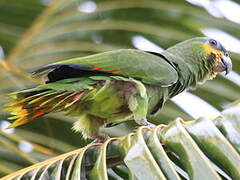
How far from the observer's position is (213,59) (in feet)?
7.36

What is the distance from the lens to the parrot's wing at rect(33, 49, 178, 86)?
5.33ft

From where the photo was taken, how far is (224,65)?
7.19ft

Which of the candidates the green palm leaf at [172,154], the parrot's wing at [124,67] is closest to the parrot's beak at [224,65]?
the parrot's wing at [124,67]

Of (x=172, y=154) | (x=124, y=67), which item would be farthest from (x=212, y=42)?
(x=172, y=154)

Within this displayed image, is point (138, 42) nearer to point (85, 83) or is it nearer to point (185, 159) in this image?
point (85, 83)

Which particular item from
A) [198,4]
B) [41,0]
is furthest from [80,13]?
[198,4]

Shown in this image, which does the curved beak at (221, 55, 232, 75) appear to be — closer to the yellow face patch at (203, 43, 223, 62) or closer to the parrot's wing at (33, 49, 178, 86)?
the yellow face patch at (203, 43, 223, 62)

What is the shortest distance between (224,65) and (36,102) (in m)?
0.94

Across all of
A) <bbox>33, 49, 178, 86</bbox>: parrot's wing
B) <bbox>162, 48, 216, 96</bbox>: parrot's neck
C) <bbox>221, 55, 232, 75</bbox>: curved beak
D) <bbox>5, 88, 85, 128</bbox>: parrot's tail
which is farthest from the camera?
<bbox>221, 55, 232, 75</bbox>: curved beak

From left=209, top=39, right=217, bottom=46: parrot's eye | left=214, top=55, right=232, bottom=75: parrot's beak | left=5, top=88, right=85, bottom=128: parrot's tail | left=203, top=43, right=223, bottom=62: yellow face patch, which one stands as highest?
left=5, top=88, right=85, bottom=128: parrot's tail

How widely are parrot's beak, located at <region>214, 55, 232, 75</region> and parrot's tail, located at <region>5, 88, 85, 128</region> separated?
726mm

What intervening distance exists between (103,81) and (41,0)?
2.67 feet

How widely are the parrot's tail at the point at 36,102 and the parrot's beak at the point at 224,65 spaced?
2.38 ft

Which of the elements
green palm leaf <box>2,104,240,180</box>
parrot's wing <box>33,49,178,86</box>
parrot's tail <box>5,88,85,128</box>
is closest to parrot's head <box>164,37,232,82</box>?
parrot's wing <box>33,49,178,86</box>
